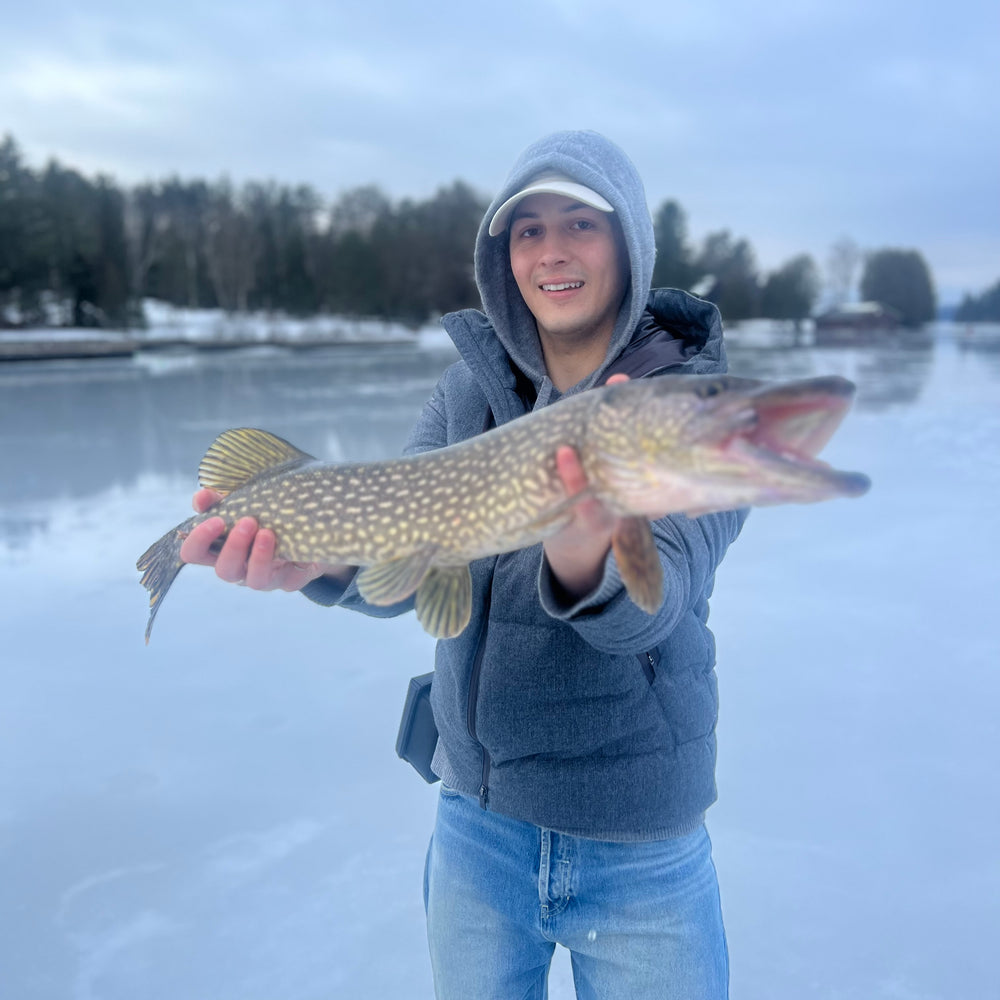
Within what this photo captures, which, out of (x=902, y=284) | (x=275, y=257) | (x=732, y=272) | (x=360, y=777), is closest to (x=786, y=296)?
(x=732, y=272)

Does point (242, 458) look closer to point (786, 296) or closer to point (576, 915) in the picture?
point (576, 915)

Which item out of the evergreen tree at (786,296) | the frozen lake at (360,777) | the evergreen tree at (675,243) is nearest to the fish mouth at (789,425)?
the frozen lake at (360,777)

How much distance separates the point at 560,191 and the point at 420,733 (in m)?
1.55

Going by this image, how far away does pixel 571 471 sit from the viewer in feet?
5.64

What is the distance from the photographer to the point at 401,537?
6.95ft

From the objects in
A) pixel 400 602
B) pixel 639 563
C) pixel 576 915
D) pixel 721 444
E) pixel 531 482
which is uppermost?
pixel 721 444

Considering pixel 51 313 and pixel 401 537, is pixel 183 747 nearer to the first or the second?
pixel 401 537

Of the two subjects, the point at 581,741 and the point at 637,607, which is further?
the point at 581,741

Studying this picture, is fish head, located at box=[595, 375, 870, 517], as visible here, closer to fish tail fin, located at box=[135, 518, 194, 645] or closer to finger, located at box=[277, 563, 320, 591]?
finger, located at box=[277, 563, 320, 591]

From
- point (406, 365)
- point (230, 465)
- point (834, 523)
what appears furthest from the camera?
point (406, 365)

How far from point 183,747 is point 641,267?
2753 millimetres

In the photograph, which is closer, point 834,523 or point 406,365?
point 834,523

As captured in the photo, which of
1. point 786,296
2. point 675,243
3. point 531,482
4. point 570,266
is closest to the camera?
point 531,482

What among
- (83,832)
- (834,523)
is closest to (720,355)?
(83,832)
